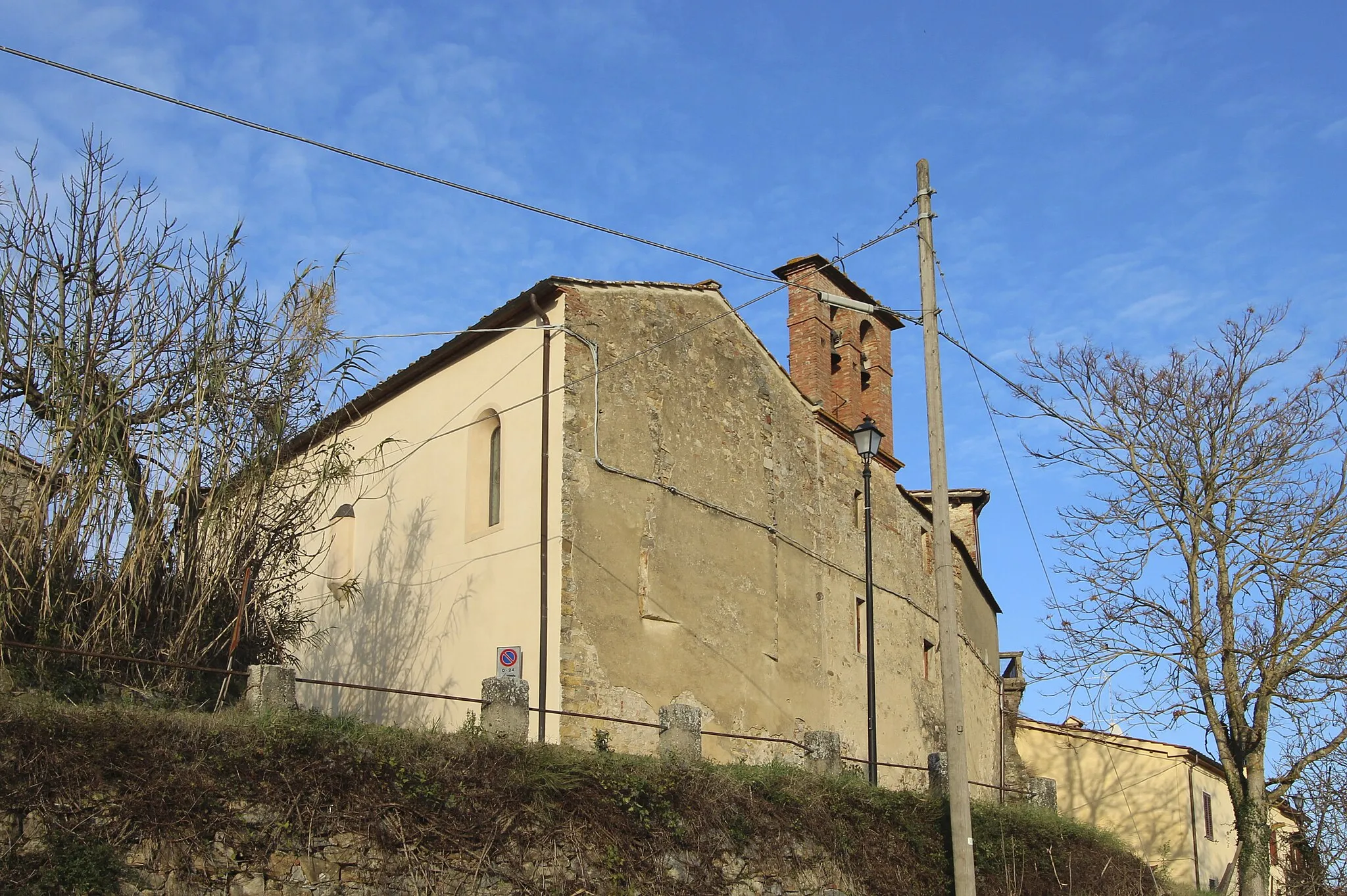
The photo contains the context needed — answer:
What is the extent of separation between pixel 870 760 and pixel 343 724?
22.0 ft

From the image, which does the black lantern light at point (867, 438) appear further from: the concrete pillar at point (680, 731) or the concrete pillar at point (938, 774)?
the concrete pillar at point (680, 731)

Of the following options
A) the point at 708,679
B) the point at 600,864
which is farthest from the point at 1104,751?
the point at 600,864

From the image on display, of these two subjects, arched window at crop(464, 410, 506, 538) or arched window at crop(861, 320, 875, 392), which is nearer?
arched window at crop(464, 410, 506, 538)

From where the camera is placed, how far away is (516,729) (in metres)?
10.9

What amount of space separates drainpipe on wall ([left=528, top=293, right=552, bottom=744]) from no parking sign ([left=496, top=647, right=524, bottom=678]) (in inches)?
13.3

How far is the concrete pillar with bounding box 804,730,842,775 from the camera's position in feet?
44.9

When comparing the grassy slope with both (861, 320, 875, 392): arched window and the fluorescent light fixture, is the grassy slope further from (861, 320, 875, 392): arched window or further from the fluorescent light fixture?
(861, 320, 875, 392): arched window

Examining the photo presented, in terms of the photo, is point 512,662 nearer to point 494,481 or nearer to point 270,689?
point 494,481

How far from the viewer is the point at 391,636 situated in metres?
17.7

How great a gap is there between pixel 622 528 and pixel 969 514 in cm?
1418

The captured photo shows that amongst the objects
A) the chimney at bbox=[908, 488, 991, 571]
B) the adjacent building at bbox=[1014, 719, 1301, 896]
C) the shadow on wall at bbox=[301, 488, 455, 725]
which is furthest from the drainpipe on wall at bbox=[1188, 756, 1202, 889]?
the shadow on wall at bbox=[301, 488, 455, 725]

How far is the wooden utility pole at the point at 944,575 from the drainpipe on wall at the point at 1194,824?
1383 cm

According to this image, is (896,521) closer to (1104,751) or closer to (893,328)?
(893,328)

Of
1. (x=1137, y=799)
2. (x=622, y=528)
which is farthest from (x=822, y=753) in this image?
(x=1137, y=799)
